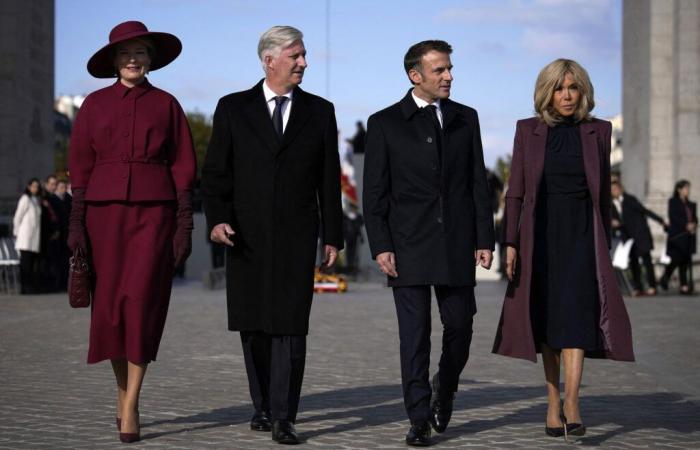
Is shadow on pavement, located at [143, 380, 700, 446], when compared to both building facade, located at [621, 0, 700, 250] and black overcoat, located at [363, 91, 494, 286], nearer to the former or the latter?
black overcoat, located at [363, 91, 494, 286]

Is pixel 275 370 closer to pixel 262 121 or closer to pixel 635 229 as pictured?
pixel 262 121

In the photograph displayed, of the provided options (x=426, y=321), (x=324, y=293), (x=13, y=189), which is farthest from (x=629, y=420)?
(x=13, y=189)

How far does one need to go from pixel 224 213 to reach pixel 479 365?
15.1 ft

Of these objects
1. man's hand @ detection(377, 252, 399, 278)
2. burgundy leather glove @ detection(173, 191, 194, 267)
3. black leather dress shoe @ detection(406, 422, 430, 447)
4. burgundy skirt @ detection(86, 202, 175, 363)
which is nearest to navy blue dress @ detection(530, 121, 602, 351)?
man's hand @ detection(377, 252, 399, 278)

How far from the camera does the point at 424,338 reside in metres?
Result: 8.05

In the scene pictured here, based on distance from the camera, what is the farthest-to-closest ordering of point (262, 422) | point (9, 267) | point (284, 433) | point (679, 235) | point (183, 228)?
point (9, 267) → point (679, 235) → point (262, 422) → point (183, 228) → point (284, 433)

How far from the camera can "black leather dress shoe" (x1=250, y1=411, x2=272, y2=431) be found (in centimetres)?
832

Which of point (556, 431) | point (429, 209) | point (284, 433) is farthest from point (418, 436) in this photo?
point (429, 209)

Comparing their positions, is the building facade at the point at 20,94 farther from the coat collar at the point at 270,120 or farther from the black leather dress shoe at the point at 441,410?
the black leather dress shoe at the point at 441,410

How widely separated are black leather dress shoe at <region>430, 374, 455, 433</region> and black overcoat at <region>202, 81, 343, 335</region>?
79 cm

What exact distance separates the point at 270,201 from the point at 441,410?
4.52 ft

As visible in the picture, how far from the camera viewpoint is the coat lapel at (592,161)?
8.08 meters

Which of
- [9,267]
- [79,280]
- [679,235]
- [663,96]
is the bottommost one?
[9,267]

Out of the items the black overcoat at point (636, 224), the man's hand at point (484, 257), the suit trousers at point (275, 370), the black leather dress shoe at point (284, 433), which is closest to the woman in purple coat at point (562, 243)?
the man's hand at point (484, 257)
